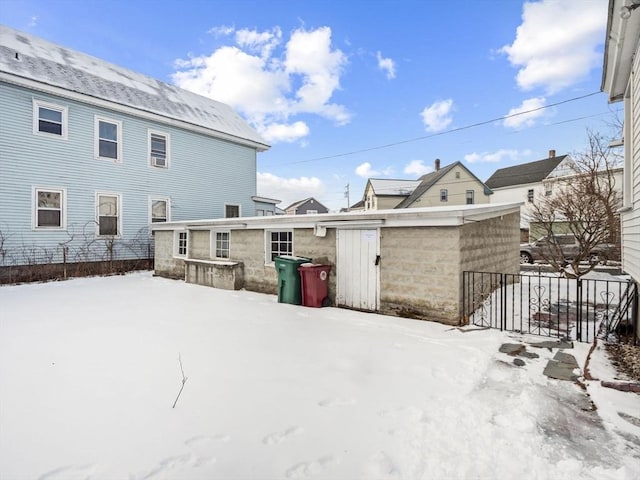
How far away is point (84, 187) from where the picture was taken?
1241cm

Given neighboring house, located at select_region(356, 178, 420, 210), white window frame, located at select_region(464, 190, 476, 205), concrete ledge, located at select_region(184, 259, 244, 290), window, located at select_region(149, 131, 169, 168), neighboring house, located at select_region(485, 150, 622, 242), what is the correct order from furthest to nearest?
neighboring house, located at select_region(356, 178, 420, 210) < white window frame, located at select_region(464, 190, 476, 205) < neighboring house, located at select_region(485, 150, 622, 242) < window, located at select_region(149, 131, 169, 168) < concrete ledge, located at select_region(184, 259, 244, 290)

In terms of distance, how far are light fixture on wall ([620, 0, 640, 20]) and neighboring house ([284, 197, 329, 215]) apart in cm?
4122

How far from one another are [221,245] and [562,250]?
50.8 ft

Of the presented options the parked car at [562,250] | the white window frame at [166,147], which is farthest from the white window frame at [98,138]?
the parked car at [562,250]

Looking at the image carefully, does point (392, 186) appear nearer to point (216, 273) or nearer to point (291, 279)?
point (216, 273)

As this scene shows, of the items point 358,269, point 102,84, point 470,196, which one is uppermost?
point 102,84

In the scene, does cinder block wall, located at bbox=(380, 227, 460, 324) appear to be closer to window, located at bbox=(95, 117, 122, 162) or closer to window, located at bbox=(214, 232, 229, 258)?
window, located at bbox=(214, 232, 229, 258)

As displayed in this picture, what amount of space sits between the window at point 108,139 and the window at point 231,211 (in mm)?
5431

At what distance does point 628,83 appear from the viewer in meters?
5.71

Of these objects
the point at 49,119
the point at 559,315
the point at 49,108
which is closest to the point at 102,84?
the point at 49,108

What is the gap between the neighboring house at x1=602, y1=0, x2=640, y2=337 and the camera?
4.20m

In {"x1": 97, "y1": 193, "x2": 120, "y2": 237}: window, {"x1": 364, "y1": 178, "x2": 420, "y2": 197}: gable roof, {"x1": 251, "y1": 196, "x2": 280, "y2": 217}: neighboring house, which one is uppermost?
{"x1": 364, "y1": 178, "x2": 420, "y2": 197}: gable roof

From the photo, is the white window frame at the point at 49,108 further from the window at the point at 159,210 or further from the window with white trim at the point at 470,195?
the window with white trim at the point at 470,195

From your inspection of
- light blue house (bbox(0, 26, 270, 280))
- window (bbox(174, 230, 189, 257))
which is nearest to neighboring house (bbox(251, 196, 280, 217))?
light blue house (bbox(0, 26, 270, 280))
